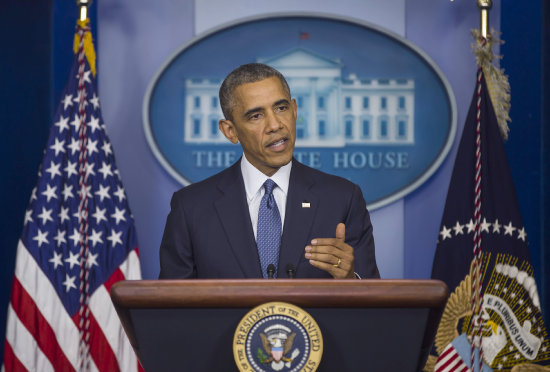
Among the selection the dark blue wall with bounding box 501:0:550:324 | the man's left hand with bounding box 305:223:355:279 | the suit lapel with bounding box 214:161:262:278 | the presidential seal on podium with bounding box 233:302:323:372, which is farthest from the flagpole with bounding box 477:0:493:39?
the presidential seal on podium with bounding box 233:302:323:372

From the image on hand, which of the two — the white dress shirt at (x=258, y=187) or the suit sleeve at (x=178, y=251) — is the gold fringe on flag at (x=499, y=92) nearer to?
the white dress shirt at (x=258, y=187)

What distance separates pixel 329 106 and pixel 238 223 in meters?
1.34

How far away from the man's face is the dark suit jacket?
0.10 m

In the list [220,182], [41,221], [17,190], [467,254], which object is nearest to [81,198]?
[41,221]

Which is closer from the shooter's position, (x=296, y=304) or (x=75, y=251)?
(x=296, y=304)

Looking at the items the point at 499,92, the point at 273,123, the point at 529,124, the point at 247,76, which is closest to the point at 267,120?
the point at 273,123

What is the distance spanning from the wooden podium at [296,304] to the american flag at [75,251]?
165cm

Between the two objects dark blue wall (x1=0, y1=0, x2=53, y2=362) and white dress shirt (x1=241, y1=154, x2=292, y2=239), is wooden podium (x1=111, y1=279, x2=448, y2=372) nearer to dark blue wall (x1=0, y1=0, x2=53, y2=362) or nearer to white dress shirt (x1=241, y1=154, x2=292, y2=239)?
white dress shirt (x1=241, y1=154, x2=292, y2=239)

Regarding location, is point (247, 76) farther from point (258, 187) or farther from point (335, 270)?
point (335, 270)

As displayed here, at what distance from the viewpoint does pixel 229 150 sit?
3266 millimetres

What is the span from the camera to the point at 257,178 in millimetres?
2191

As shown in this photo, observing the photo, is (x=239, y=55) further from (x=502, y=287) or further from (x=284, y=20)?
(x=502, y=287)

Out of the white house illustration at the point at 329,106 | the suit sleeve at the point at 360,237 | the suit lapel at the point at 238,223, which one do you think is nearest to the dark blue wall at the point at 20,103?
the white house illustration at the point at 329,106

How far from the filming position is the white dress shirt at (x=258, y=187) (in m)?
2.13
